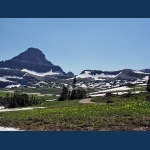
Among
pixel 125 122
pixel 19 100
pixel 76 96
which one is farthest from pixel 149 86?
pixel 125 122

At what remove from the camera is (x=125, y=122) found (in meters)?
23.5

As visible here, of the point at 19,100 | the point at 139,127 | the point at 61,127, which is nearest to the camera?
the point at 139,127

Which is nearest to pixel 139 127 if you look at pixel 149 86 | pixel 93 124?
pixel 93 124

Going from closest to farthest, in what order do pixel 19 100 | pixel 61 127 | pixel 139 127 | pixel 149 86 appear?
pixel 139 127 < pixel 61 127 < pixel 19 100 < pixel 149 86

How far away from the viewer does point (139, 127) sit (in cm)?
2089

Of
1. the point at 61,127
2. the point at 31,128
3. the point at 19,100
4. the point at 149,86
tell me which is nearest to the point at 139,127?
the point at 61,127

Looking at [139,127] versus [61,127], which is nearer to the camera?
[139,127]

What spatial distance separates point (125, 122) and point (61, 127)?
5.41m

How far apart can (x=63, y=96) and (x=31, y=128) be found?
94446mm

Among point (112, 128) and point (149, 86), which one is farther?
point (149, 86)

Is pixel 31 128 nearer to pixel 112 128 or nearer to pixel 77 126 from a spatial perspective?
pixel 77 126

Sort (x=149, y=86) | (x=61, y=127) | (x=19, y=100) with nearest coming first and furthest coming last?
(x=61, y=127) → (x=19, y=100) → (x=149, y=86)

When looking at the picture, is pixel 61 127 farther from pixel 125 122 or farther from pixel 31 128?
pixel 125 122

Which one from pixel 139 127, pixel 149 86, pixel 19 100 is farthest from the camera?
pixel 149 86
